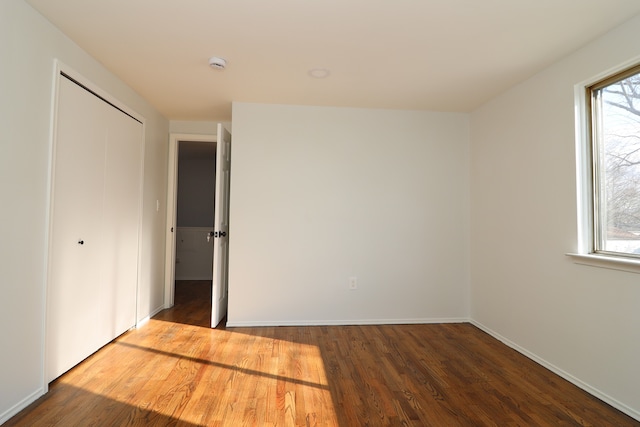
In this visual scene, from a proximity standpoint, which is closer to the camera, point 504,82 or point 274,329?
point 504,82

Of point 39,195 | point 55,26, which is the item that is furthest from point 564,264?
point 55,26

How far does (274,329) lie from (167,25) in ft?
8.76

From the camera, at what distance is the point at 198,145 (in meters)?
5.15

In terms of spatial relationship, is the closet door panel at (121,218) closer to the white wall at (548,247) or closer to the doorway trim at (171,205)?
the doorway trim at (171,205)

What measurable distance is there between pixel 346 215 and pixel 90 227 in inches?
88.5

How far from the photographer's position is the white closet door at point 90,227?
86.3 inches

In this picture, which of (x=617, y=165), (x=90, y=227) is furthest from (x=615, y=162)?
(x=90, y=227)

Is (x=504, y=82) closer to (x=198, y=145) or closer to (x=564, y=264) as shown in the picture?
(x=564, y=264)

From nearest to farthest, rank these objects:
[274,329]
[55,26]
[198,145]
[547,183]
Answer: [55,26]
[547,183]
[274,329]
[198,145]

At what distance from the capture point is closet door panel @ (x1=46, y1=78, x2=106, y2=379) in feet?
7.11

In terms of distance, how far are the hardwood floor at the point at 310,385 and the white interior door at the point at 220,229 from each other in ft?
1.13

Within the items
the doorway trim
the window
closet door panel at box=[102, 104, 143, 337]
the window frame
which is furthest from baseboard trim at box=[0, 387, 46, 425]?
the window

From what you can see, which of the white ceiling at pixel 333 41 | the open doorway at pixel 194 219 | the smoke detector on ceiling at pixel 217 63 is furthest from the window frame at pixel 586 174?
the open doorway at pixel 194 219

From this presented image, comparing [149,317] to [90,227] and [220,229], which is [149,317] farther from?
[90,227]
